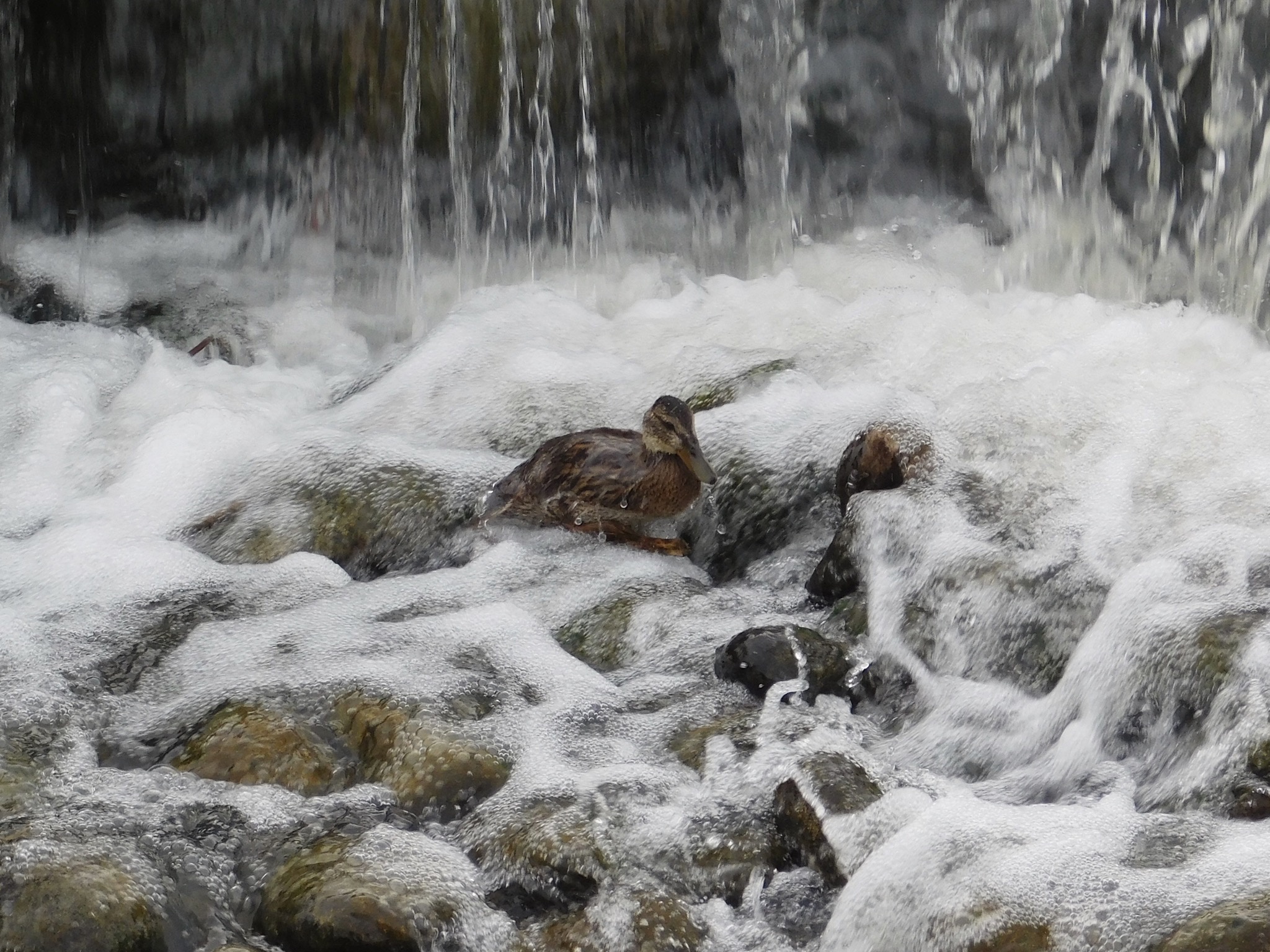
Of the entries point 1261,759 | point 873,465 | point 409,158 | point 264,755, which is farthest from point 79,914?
point 409,158

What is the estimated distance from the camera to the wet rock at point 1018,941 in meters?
2.59

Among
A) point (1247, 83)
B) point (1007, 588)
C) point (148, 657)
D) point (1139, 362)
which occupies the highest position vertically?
point (1247, 83)

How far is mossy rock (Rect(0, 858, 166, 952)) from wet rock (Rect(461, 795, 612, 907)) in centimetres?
67

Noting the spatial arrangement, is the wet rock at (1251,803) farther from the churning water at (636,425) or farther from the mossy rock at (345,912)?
the mossy rock at (345,912)


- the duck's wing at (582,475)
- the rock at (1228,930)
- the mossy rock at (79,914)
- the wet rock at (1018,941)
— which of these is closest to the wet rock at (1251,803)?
the rock at (1228,930)

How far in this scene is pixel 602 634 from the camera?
404 cm

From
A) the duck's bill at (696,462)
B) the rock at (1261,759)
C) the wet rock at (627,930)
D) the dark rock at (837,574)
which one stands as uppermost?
the duck's bill at (696,462)

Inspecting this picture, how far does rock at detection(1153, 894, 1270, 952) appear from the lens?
2383 mm

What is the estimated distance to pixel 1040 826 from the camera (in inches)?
117

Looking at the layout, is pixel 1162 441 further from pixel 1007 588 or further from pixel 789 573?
pixel 789 573

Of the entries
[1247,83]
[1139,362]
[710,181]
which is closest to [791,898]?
[1139,362]

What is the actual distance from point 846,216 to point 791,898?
4933 mm

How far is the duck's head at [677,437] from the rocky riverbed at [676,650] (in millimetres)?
260

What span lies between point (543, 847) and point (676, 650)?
3.21 feet
